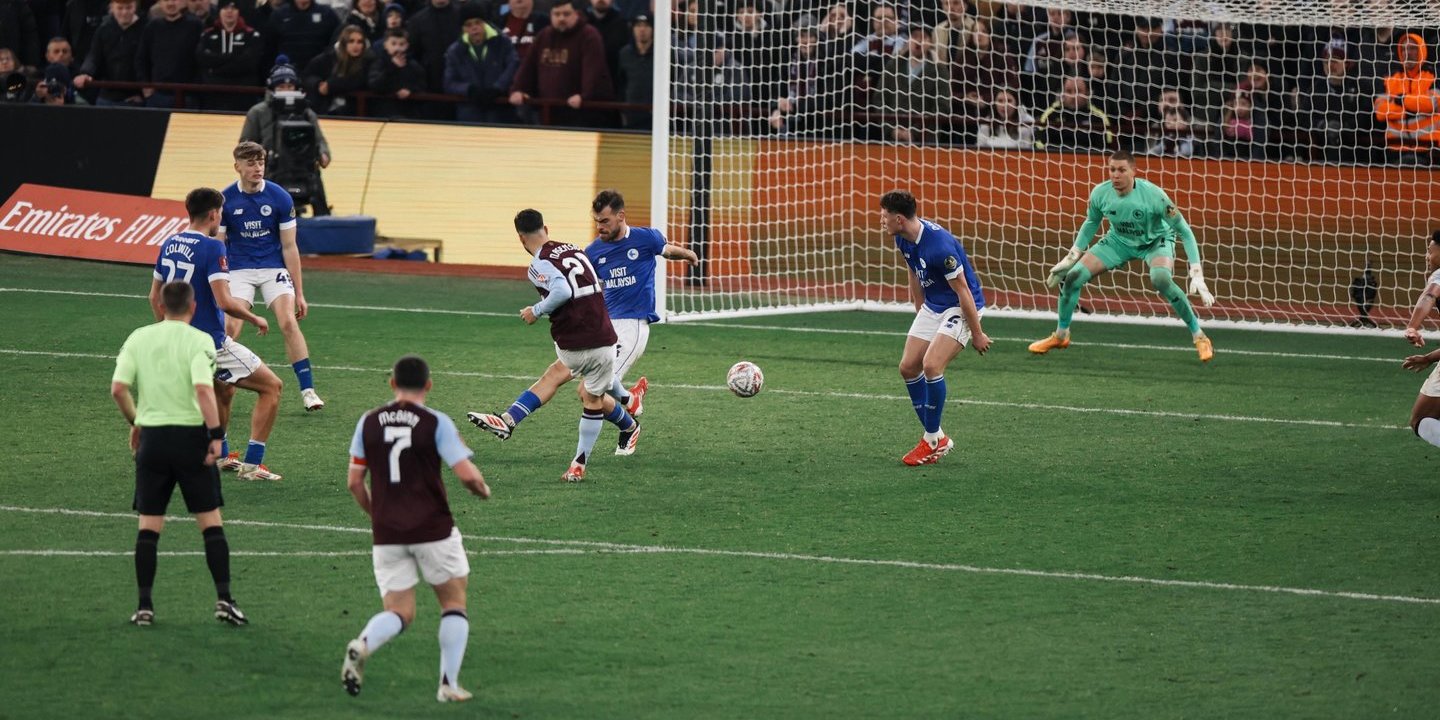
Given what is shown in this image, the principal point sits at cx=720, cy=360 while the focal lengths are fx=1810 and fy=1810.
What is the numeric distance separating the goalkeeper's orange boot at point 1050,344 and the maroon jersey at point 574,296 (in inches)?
265

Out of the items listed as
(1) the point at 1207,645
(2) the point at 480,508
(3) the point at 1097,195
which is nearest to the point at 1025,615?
(1) the point at 1207,645

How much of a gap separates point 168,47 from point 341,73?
8.86ft

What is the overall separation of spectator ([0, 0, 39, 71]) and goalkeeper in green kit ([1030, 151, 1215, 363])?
15.1m

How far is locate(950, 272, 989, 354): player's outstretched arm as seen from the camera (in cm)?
1141

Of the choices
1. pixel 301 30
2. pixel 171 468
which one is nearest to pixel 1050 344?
pixel 171 468

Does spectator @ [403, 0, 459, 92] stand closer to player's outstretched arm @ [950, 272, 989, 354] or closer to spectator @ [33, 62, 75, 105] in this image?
spectator @ [33, 62, 75, 105]

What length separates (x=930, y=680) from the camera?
24.0 ft

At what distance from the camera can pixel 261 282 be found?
12992 millimetres

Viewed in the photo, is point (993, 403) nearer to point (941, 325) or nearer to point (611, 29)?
point (941, 325)

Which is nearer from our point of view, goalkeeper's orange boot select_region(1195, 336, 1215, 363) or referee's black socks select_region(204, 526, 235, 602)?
referee's black socks select_region(204, 526, 235, 602)

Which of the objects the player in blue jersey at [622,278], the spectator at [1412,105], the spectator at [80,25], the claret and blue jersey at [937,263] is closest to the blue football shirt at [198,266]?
the player in blue jersey at [622,278]

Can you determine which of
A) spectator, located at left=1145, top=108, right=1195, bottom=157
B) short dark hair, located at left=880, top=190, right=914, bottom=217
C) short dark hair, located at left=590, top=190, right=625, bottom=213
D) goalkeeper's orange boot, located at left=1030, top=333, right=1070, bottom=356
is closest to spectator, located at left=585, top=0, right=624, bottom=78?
spectator, located at left=1145, top=108, right=1195, bottom=157

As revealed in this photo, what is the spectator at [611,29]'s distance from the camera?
21812mm

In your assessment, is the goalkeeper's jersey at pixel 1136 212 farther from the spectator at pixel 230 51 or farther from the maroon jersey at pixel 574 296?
the spectator at pixel 230 51
